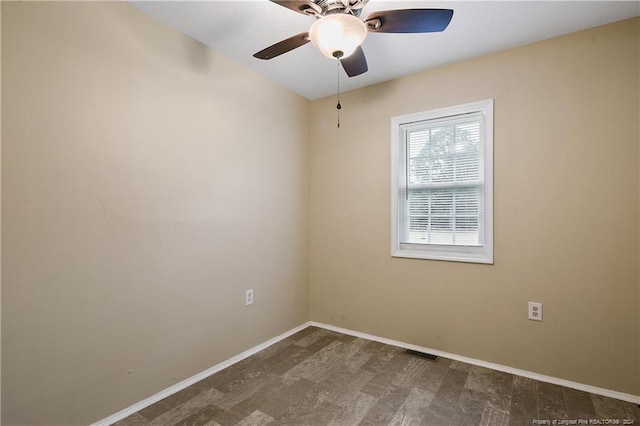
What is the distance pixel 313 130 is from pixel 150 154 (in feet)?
5.85

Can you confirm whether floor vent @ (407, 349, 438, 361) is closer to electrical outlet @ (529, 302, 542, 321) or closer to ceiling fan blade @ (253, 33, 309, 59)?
electrical outlet @ (529, 302, 542, 321)

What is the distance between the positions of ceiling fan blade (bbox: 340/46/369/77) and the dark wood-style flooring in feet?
6.75

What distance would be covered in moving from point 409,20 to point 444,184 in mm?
1450

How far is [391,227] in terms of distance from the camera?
9.21 ft

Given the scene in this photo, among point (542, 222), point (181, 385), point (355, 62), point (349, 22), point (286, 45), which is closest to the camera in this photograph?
point (349, 22)

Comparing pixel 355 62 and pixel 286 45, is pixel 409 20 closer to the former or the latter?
pixel 355 62

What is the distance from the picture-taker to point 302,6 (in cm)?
146

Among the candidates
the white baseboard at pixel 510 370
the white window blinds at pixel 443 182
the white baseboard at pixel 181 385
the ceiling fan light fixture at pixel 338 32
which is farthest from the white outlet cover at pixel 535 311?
the ceiling fan light fixture at pixel 338 32

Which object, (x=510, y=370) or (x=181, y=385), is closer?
(x=181, y=385)

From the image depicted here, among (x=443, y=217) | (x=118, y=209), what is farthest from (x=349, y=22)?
(x=443, y=217)

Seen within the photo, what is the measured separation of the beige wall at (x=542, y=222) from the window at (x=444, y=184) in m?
0.08

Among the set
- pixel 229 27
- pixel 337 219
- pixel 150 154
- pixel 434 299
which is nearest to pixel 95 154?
pixel 150 154

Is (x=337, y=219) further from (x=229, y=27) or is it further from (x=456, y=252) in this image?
(x=229, y=27)

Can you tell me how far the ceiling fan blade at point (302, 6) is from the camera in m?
1.41
